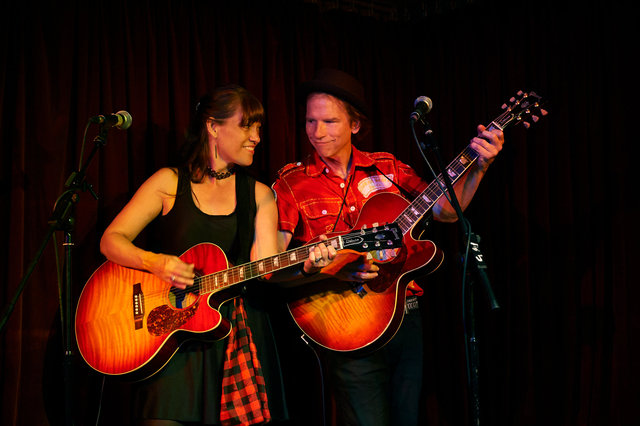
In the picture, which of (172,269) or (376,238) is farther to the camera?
(172,269)

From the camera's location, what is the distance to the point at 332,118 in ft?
10.0

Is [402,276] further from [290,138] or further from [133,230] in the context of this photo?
[290,138]

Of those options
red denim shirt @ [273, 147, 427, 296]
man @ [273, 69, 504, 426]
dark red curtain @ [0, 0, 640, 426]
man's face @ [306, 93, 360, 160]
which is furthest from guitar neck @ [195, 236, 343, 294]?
dark red curtain @ [0, 0, 640, 426]

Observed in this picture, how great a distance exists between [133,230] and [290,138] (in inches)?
60.4

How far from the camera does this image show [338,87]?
9.99 ft

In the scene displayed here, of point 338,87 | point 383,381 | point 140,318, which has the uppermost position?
point 338,87

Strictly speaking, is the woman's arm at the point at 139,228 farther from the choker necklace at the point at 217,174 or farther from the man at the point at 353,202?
the man at the point at 353,202

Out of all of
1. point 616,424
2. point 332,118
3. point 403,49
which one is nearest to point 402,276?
point 332,118

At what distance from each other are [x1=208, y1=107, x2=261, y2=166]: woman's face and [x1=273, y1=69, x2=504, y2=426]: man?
0.31 m

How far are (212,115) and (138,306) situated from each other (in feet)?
3.47

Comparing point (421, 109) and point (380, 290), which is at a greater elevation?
point (421, 109)

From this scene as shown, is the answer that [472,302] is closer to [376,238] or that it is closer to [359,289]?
[376,238]

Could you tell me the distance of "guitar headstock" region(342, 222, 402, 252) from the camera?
2.46 metres

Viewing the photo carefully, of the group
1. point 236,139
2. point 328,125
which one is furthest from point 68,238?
point 328,125
